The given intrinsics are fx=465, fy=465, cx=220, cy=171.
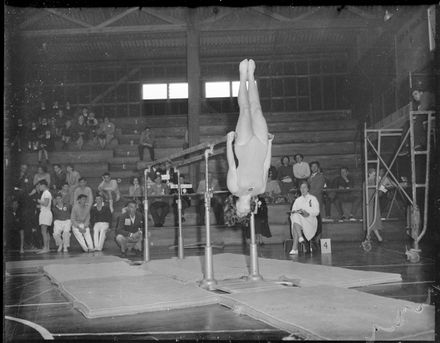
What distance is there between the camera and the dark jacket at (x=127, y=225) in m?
9.49

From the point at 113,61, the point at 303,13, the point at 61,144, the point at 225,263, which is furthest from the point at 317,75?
the point at 225,263

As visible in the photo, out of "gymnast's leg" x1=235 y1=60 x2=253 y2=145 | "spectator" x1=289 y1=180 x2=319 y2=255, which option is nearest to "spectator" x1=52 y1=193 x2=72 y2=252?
"spectator" x1=289 y1=180 x2=319 y2=255

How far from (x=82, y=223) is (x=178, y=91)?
962 centimetres

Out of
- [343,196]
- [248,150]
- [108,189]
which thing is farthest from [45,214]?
[343,196]

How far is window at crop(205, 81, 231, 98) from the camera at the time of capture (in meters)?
18.4

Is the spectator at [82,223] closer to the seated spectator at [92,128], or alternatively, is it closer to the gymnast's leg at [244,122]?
the seated spectator at [92,128]

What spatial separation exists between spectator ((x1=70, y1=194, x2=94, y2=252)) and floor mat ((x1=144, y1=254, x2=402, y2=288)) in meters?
3.30

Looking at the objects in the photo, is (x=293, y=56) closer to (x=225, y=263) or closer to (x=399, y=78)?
(x=399, y=78)

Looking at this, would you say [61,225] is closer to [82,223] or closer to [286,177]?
[82,223]

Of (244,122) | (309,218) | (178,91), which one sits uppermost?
(178,91)

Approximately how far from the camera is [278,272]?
237 inches

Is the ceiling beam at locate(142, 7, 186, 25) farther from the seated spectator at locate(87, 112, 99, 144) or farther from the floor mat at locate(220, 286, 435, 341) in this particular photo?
the floor mat at locate(220, 286, 435, 341)

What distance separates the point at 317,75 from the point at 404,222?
928cm

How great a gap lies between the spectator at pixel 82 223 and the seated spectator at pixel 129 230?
3.31 ft
